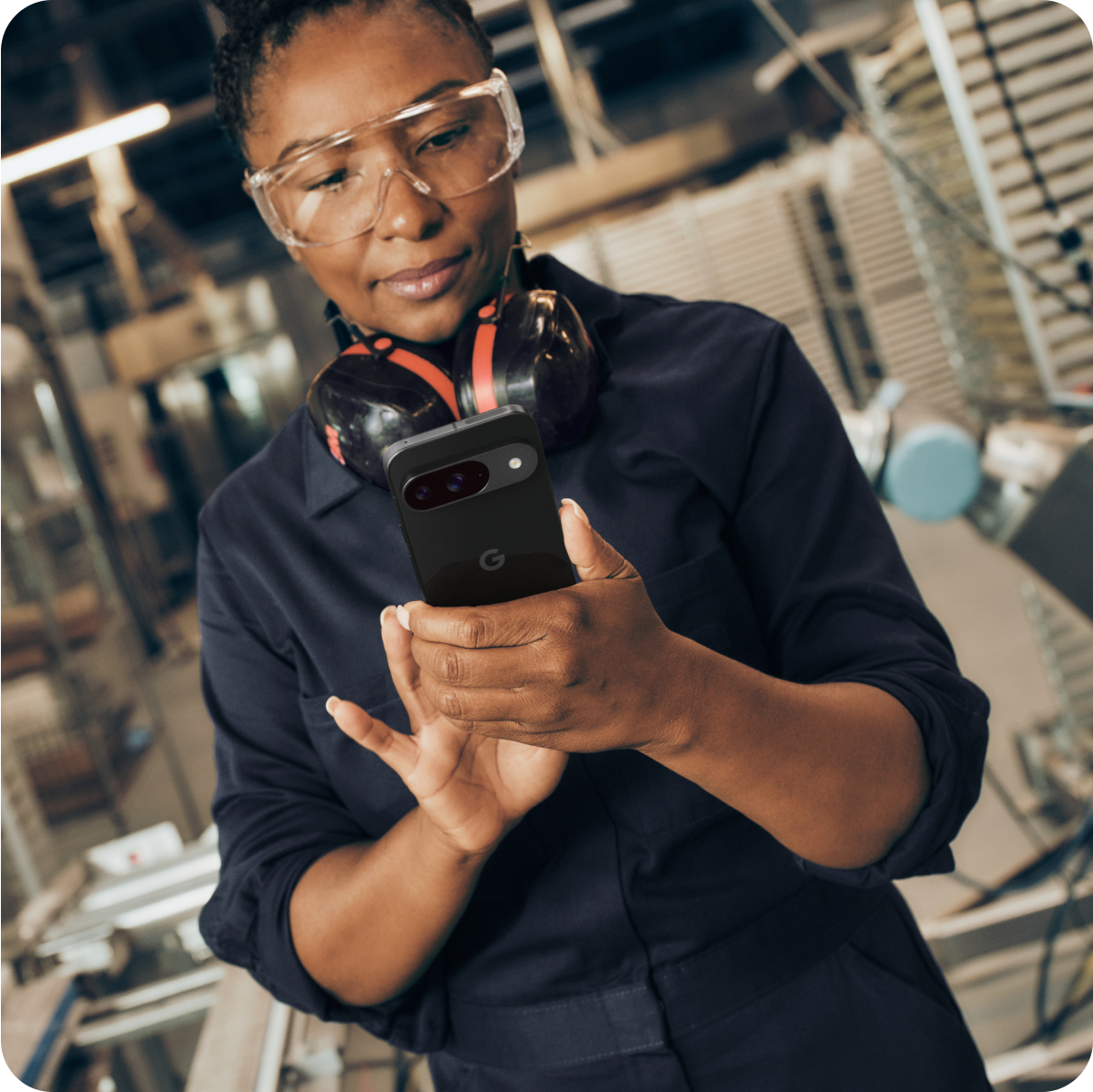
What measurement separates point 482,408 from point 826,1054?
0.81 metres

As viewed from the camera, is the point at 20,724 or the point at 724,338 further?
the point at 20,724

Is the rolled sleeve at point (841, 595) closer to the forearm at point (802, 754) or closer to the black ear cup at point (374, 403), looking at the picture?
the forearm at point (802, 754)

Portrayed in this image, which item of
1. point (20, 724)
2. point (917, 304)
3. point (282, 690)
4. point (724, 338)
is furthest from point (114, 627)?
point (917, 304)

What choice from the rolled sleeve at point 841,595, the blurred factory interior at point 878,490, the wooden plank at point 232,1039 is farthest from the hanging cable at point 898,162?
the wooden plank at point 232,1039

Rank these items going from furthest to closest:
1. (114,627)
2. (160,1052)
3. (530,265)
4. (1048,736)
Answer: (114,627) < (1048,736) < (160,1052) < (530,265)

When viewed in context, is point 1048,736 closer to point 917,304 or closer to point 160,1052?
point 917,304

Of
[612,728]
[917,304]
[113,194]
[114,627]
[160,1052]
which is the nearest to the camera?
[612,728]

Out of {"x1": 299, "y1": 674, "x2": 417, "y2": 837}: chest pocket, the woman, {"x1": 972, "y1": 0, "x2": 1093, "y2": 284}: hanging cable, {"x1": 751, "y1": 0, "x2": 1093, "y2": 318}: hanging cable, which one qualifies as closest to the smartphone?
the woman

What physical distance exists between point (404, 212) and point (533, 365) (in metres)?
0.20

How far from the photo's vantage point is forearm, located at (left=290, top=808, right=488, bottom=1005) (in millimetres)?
791

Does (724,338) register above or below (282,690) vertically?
above

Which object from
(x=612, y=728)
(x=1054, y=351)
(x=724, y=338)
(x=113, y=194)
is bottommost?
(x=1054, y=351)

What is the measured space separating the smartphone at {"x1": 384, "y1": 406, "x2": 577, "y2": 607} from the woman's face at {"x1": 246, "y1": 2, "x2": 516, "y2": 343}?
360 mm

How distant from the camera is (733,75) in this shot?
46.6ft
